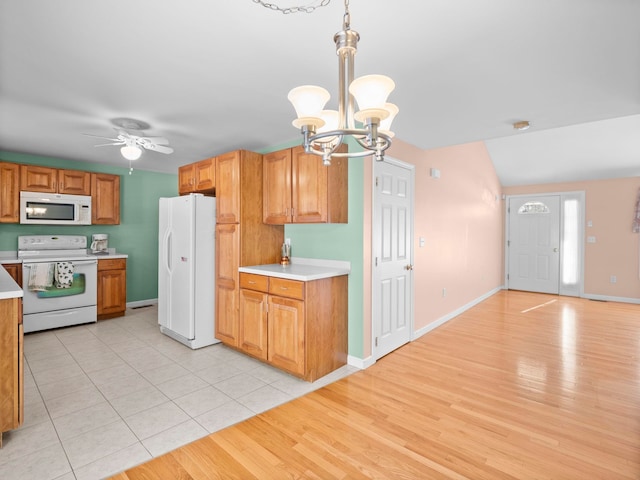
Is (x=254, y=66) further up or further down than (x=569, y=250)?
further up

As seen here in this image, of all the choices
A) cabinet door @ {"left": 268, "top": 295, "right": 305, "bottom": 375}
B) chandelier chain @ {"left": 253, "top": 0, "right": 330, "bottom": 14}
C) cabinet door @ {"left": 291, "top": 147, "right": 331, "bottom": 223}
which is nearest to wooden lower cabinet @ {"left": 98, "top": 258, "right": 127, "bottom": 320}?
cabinet door @ {"left": 268, "top": 295, "right": 305, "bottom": 375}

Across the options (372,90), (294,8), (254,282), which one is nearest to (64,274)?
(254,282)

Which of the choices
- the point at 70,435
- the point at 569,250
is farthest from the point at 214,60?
the point at 569,250

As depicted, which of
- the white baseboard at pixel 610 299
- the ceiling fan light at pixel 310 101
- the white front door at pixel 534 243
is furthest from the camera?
the white front door at pixel 534 243

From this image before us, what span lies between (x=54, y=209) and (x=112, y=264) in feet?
3.37

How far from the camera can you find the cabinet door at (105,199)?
4.89 m

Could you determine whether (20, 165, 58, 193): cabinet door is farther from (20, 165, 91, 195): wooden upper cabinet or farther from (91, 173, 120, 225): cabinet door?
(91, 173, 120, 225): cabinet door

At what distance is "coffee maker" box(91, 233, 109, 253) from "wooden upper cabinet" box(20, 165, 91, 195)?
2.15 ft

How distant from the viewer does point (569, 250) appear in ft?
21.6

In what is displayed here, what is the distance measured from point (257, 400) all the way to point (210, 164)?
2.61m

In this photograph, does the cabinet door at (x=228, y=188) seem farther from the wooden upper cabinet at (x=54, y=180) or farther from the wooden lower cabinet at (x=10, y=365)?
the wooden upper cabinet at (x=54, y=180)

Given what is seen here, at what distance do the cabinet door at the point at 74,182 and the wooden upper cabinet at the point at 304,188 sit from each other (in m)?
3.05

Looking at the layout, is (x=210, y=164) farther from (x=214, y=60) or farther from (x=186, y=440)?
(x=186, y=440)

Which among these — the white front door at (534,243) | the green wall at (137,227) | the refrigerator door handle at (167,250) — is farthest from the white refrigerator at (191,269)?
the white front door at (534,243)
